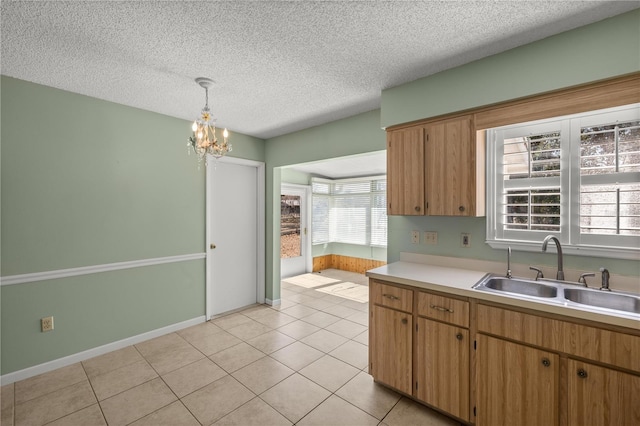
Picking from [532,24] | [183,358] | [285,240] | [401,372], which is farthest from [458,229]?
[285,240]

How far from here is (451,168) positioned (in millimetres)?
2307

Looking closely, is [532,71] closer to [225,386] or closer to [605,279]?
[605,279]

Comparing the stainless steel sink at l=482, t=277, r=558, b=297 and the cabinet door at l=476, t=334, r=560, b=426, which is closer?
the cabinet door at l=476, t=334, r=560, b=426

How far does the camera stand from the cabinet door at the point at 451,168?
222 cm

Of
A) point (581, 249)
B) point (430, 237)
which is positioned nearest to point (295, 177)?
point (430, 237)

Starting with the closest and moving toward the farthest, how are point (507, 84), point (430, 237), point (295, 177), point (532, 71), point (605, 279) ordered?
1. point (605, 279)
2. point (532, 71)
3. point (507, 84)
4. point (430, 237)
5. point (295, 177)

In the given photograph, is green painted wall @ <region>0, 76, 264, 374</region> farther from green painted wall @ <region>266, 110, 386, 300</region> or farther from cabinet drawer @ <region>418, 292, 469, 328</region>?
cabinet drawer @ <region>418, 292, 469, 328</region>

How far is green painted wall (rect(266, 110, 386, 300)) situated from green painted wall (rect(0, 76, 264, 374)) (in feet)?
3.50

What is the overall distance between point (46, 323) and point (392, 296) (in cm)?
314

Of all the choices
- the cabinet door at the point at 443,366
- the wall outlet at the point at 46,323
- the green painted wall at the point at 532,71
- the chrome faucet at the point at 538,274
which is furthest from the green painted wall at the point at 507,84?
the wall outlet at the point at 46,323

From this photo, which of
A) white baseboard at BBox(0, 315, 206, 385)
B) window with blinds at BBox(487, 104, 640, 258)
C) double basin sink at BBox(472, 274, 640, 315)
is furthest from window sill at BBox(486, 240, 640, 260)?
white baseboard at BBox(0, 315, 206, 385)

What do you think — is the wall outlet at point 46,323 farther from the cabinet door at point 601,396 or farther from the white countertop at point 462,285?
the cabinet door at point 601,396

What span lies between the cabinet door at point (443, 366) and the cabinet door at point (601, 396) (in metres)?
0.54

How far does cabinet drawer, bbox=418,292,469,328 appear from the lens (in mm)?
1904
